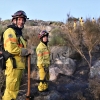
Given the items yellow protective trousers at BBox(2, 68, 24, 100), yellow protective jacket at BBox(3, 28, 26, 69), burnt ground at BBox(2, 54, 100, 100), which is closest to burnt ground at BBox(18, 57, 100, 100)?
burnt ground at BBox(2, 54, 100, 100)

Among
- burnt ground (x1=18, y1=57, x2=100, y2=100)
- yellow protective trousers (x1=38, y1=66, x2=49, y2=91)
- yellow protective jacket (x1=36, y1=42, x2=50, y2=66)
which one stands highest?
yellow protective jacket (x1=36, y1=42, x2=50, y2=66)

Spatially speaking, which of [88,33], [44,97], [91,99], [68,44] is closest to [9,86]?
[44,97]

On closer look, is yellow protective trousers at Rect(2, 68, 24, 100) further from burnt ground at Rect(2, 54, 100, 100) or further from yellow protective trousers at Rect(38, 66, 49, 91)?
yellow protective trousers at Rect(38, 66, 49, 91)

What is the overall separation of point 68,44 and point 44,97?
8.05 metres

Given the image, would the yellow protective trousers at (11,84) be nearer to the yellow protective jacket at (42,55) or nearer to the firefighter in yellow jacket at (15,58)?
the firefighter in yellow jacket at (15,58)

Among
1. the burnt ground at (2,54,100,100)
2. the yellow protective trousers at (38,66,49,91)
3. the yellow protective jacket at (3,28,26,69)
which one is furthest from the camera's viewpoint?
the yellow protective trousers at (38,66,49,91)

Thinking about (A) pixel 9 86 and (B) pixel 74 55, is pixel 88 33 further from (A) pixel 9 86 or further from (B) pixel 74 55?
(A) pixel 9 86

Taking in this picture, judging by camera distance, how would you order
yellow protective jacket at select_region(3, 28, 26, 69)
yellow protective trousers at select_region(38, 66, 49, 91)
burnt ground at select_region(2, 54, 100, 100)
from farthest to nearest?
yellow protective trousers at select_region(38, 66, 49, 91)
burnt ground at select_region(2, 54, 100, 100)
yellow protective jacket at select_region(3, 28, 26, 69)

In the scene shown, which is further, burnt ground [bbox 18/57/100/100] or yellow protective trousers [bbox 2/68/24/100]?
burnt ground [bbox 18/57/100/100]

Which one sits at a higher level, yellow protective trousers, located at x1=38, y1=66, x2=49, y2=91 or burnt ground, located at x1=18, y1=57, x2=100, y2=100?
yellow protective trousers, located at x1=38, y1=66, x2=49, y2=91

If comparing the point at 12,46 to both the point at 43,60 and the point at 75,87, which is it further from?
the point at 75,87

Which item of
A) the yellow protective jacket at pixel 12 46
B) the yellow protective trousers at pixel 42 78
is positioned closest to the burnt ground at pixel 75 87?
the yellow protective trousers at pixel 42 78

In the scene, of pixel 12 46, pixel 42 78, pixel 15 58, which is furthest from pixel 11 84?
pixel 42 78

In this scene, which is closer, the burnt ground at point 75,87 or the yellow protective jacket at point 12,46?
the yellow protective jacket at point 12,46
